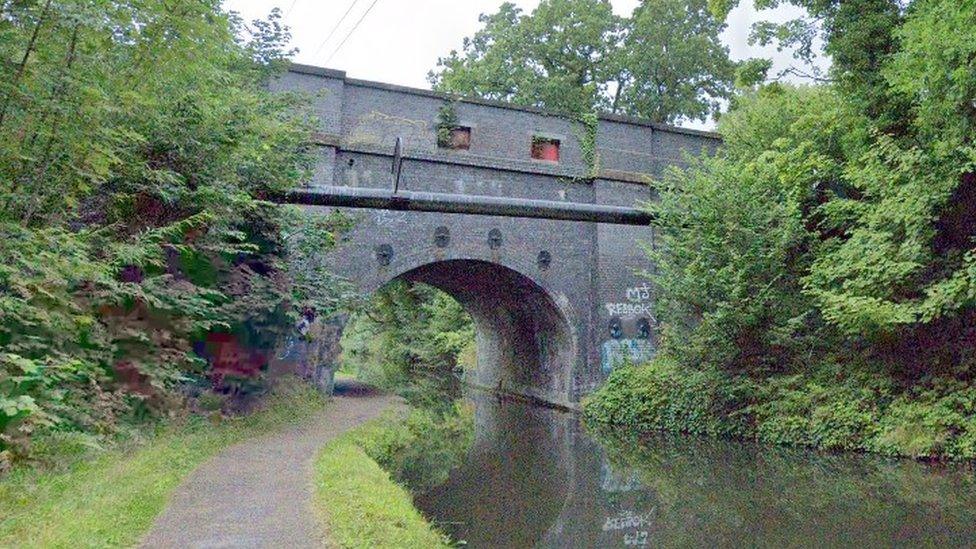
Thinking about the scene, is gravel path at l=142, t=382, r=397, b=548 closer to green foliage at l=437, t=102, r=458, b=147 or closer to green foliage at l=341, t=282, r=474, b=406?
green foliage at l=437, t=102, r=458, b=147

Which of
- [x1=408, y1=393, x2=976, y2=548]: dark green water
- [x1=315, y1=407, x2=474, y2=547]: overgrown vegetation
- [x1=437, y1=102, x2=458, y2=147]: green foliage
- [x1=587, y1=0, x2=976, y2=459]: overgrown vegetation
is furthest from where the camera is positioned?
[x1=437, y1=102, x2=458, y2=147]: green foliage

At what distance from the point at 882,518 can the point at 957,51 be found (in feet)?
17.5

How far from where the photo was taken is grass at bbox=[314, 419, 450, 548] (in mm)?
3916

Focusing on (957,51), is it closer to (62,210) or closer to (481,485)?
(481,485)

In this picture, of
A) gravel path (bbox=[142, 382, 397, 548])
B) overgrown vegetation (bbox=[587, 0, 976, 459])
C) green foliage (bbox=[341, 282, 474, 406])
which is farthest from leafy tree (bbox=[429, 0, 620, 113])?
gravel path (bbox=[142, 382, 397, 548])

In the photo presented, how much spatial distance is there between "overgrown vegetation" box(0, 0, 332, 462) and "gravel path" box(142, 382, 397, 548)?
92 centimetres

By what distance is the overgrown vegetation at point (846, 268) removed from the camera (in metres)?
8.41

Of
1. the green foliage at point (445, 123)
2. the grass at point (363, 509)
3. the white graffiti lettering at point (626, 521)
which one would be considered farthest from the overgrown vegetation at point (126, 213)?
the green foliage at point (445, 123)

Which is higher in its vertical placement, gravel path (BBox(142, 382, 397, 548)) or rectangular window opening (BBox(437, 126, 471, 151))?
rectangular window opening (BBox(437, 126, 471, 151))

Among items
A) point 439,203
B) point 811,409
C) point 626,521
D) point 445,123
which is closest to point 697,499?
point 626,521

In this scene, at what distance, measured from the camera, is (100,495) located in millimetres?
4016

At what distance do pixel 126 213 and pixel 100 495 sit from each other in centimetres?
→ 340

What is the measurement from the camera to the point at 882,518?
6.07 metres

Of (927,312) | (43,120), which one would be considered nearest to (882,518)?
(927,312)
